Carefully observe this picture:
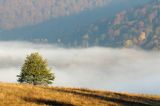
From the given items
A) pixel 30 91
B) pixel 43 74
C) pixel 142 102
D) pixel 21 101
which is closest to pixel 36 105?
pixel 21 101

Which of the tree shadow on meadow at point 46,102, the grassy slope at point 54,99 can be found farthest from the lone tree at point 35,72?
the tree shadow on meadow at point 46,102

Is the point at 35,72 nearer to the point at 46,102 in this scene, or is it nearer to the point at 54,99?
the point at 54,99

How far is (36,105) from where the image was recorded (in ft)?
101

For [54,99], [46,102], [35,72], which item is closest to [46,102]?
[46,102]

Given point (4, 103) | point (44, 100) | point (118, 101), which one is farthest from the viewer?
point (118, 101)

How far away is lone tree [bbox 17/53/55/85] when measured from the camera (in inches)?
2461

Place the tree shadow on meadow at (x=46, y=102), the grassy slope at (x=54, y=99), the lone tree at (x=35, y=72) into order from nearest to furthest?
the grassy slope at (x=54, y=99), the tree shadow on meadow at (x=46, y=102), the lone tree at (x=35, y=72)

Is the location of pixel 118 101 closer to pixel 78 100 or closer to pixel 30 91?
pixel 78 100

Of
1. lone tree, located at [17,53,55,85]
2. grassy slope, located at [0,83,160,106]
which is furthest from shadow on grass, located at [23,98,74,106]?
lone tree, located at [17,53,55,85]

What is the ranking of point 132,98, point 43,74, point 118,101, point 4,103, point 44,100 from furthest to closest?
point 43,74 < point 132,98 < point 118,101 < point 44,100 < point 4,103

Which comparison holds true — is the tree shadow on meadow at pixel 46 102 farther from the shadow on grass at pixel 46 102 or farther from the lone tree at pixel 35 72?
the lone tree at pixel 35 72

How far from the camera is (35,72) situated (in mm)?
64250

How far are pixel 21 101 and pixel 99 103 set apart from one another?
546 cm

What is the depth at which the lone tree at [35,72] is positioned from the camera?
6252cm
